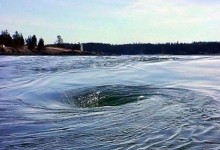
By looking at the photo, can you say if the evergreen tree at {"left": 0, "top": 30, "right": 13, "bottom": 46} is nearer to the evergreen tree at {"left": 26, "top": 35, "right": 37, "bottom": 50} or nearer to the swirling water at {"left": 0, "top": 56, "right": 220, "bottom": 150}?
the evergreen tree at {"left": 26, "top": 35, "right": 37, "bottom": 50}

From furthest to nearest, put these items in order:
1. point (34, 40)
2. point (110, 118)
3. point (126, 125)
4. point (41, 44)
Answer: point (34, 40) → point (41, 44) → point (110, 118) → point (126, 125)

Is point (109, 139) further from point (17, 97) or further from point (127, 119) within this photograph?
point (17, 97)

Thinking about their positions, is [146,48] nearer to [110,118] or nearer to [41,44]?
Result: [41,44]

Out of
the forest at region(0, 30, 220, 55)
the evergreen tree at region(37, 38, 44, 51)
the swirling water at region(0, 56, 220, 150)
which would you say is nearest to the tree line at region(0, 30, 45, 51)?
the evergreen tree at region(37, 38, 44, 51)

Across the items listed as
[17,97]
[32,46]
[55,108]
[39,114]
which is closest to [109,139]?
[39,114]

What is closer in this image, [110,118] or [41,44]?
[110,118]

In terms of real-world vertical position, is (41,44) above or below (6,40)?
below

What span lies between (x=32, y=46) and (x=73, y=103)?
289ft

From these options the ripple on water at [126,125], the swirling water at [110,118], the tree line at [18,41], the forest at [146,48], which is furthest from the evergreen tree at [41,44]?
the ripple on water at [126,125]

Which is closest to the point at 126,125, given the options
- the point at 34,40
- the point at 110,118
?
the point at 110,118

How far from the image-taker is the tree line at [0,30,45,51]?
94250 millimetres

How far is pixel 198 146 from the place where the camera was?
7.02m

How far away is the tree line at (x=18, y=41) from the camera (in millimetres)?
94250

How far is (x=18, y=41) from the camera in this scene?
316ft
